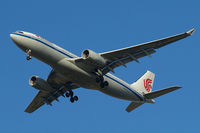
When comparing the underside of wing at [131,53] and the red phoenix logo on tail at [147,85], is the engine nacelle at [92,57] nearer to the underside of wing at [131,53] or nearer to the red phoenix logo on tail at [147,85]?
the underside of wing at [131,53]

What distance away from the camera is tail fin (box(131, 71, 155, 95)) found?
162ft

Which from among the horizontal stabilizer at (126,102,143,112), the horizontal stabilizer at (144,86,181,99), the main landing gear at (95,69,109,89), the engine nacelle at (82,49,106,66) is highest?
the engine nacelle at (82,49,106,66)

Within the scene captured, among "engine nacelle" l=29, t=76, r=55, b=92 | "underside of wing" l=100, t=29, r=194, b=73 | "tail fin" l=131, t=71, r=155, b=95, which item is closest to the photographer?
"underside of wing" l=100, t=29, r=194, b=73

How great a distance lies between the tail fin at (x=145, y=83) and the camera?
49463mm

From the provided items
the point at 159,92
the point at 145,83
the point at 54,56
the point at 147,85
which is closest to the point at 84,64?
the point at 54,56

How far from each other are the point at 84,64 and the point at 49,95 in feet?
34.2

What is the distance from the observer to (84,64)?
132 ft

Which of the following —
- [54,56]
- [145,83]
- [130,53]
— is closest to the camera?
[54,56]

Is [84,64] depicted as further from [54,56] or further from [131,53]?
[131,53]

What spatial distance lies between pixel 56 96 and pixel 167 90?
44.5 feet

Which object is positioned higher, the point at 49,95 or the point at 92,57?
the point at 92,57

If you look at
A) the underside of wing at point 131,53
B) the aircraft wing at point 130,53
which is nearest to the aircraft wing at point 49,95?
the aircraft wing at point 130,53

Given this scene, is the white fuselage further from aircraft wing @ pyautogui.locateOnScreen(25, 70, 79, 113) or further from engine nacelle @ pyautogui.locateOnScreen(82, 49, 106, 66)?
aircraft wing @ pyautogui.locateOnScreen(25, 70, 79, 113)

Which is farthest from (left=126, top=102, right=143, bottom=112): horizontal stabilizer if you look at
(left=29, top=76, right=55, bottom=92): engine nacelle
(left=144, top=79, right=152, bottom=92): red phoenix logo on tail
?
(left=29, top=76, right=55, bottom=92): engine nacelle
